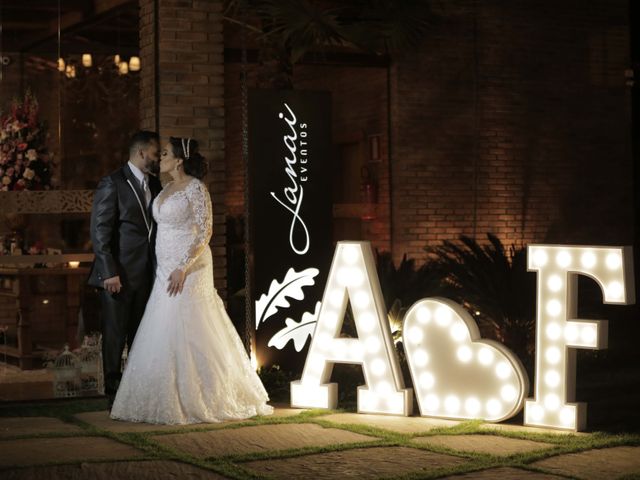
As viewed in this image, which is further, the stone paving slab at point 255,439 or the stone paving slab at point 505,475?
the stone paving slab at point 255,439

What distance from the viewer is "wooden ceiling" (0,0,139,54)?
31.8ft

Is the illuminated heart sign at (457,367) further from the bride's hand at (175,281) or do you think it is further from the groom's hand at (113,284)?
the groom's hand at (113,284)

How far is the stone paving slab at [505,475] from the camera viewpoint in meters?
6.15

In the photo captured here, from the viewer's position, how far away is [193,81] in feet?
32.1

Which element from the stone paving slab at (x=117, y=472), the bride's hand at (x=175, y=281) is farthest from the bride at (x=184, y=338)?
the stone paving slab at (x=117, y=472)

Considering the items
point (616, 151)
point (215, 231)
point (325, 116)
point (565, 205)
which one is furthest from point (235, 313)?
point (616, 151)

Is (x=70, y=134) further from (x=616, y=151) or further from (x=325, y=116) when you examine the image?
(x=616, y=151)

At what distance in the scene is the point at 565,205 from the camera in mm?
14562

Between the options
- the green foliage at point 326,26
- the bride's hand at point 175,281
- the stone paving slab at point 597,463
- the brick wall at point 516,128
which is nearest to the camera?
the stone paving slab at point 597,463

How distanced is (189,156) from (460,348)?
2297 millimetres

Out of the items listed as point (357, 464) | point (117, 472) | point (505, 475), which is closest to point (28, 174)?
point (117, 472)

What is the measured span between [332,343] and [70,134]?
3.29 meters

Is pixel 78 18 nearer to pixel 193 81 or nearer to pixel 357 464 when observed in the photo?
pixel 193 81

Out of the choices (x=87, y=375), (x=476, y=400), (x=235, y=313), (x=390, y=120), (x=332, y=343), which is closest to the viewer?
(x=476, y=400)
